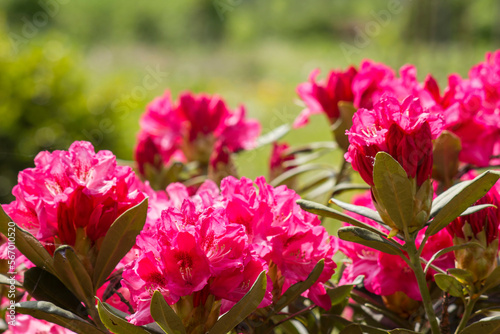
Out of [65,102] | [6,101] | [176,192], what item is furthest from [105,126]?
[176,192]

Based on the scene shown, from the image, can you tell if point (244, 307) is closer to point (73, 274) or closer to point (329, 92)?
point (73, 274)

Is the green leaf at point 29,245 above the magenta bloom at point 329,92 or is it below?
below

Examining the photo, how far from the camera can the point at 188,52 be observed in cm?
911

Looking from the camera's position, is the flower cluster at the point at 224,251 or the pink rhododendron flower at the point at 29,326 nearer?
the flower cluster at the point at 224,251

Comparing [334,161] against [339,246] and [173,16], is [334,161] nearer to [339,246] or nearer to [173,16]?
[339,246]

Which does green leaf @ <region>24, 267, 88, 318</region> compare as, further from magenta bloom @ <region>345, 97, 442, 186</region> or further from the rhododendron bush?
magenta bloom @ <region>345, 97, 442, 186</region>

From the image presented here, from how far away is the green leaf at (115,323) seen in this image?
1.46ft

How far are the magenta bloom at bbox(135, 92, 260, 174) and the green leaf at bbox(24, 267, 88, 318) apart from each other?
484 millimetres

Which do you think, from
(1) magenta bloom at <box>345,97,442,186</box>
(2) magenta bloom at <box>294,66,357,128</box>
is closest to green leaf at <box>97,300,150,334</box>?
(1) magenta bloom at <box>345,97,442,186</box>

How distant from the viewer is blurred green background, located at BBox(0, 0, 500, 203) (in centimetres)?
279

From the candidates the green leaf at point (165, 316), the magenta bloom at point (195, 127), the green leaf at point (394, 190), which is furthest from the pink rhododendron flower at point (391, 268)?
the magenta bloom at point (195, 127)

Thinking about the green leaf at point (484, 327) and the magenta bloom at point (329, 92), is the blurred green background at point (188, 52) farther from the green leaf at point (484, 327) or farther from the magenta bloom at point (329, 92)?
the green leaf at point (484, 327)

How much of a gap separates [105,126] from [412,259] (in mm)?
2272

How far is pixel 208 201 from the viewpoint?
542 millimetres
